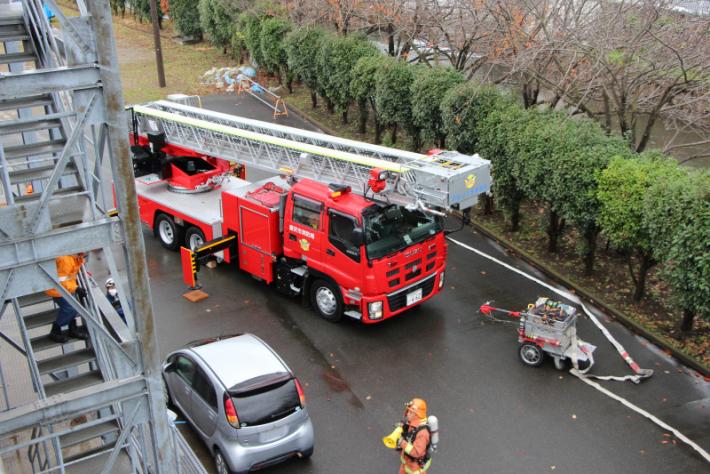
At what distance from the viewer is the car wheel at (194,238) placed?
14984mm

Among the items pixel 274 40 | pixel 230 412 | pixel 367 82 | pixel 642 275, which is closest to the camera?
pixel 230 412

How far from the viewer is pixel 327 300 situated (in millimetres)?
12719

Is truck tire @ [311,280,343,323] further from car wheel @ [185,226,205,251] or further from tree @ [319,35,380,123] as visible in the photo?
tree @ [319,35,380,123]

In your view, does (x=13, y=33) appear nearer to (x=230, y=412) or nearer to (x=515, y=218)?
(x=230, y=412)

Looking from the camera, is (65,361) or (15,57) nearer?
(65,361)

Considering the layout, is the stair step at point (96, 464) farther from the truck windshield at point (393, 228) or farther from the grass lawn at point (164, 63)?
the grass lawn at point (164, 63)

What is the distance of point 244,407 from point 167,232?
812 cm

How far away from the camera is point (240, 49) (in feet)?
111

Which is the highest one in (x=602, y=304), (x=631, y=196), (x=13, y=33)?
(x=13, y=33)

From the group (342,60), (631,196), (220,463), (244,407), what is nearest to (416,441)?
(244,407)

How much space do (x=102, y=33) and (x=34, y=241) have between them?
62.1 inches

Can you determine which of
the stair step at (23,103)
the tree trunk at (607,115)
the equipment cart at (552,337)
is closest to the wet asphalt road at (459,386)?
the equipment cart at (552,337)

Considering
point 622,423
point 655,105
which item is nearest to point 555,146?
point 655,105

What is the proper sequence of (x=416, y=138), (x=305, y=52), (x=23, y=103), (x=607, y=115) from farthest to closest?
→ (x=305, y=52) → (x=416, y=138) → (x=607, y=115) → (x=23, y=103)
